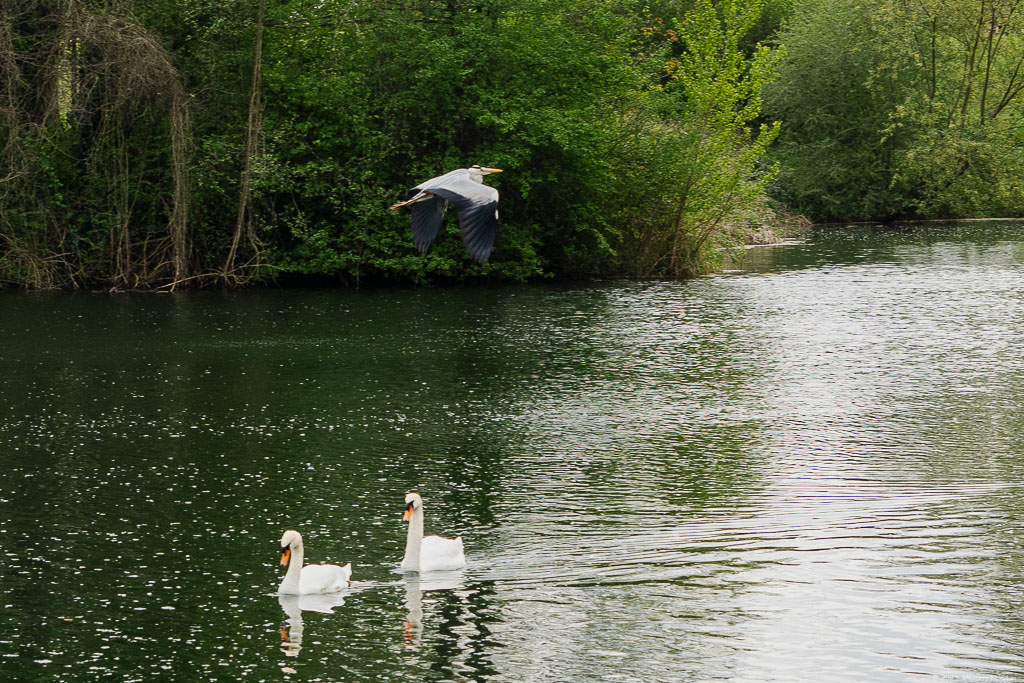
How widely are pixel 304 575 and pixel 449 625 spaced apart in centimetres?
121

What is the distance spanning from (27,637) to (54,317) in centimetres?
1684

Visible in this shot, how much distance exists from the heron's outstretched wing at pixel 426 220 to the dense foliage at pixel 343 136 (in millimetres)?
14100

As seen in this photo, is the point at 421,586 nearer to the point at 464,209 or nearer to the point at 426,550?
the point at 426,550

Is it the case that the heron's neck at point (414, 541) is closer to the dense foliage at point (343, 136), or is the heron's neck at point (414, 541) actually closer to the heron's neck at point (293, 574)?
the heron's neck at point (293, 574)

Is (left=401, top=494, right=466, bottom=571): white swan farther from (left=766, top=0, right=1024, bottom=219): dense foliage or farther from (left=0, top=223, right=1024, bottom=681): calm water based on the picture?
(left=766, top=0, right=1024, bottom=219): dense foliage

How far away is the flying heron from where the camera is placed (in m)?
13.2

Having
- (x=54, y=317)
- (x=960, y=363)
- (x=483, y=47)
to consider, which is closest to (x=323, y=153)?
(x=483, y=47)

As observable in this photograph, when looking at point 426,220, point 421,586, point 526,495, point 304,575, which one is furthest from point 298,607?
point 426,220

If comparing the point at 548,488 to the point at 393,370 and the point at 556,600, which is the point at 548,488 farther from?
the point at 393,370

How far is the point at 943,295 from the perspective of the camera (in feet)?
88.4

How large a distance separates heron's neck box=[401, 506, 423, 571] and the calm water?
184mm

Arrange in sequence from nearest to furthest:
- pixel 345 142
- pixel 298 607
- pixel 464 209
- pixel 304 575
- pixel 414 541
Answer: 1. pixel 298 607
2. pixel 304 575
3. pixel 414 541
4. pixel 464 209
5. pixel 345 142

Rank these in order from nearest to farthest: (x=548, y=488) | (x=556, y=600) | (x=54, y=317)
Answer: (x=556, y=600)
(x=548, y=488)
(x=54, y=317)

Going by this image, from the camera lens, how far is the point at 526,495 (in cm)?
1256
